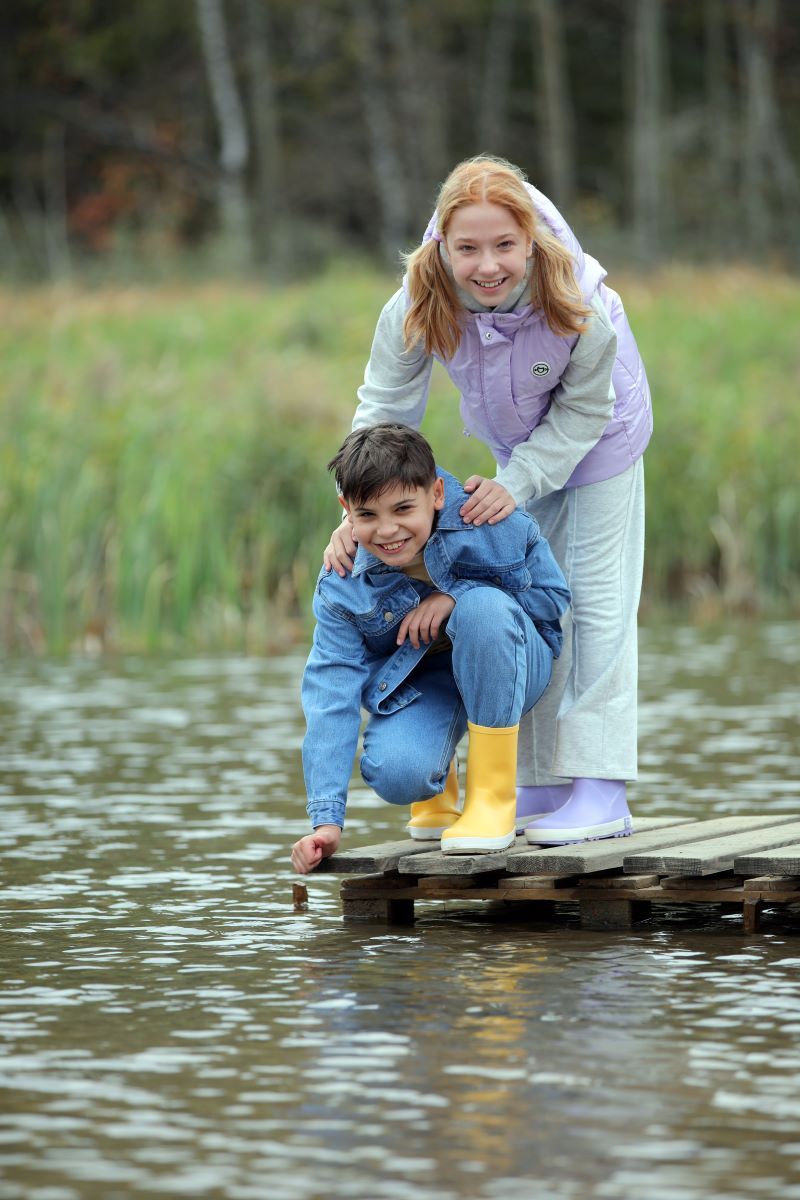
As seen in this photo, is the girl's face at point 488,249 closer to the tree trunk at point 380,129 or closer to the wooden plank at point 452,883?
the wooden plank at point 452,883

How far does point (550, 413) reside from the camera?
4.75m

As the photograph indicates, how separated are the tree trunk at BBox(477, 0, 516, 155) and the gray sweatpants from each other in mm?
28346

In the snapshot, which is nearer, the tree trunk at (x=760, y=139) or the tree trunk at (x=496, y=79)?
the tree trunk at (x=760, y=139)

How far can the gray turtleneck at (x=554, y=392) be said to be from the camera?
15.3 feet

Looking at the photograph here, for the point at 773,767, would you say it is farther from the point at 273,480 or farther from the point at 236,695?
the point at 273,480

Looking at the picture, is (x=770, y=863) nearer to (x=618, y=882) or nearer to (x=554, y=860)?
(x=618, y=882)

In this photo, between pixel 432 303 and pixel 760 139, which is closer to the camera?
pixel 432 303

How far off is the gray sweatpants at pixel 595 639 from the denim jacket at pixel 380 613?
0.54 feet

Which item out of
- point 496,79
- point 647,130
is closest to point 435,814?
point 647,130

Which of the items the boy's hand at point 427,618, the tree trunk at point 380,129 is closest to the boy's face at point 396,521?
the boy's hand at point 427,618

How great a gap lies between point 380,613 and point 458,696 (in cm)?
27

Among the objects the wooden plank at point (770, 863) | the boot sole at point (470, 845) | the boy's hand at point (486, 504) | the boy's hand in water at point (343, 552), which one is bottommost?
the wooden plank at point (770, 863)

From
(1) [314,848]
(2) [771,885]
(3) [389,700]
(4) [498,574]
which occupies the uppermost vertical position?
(4) [498,574]

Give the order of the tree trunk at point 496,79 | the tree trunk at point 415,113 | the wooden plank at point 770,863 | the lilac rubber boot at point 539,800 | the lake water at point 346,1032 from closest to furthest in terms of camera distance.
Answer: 1. the lake water at point 346,1032
2. the wooden plank at point 770,863
3. the lilac rubber boot at point 539,800
4. the tree trunk at point 415,113
5. the tree trunk at point 496,79
